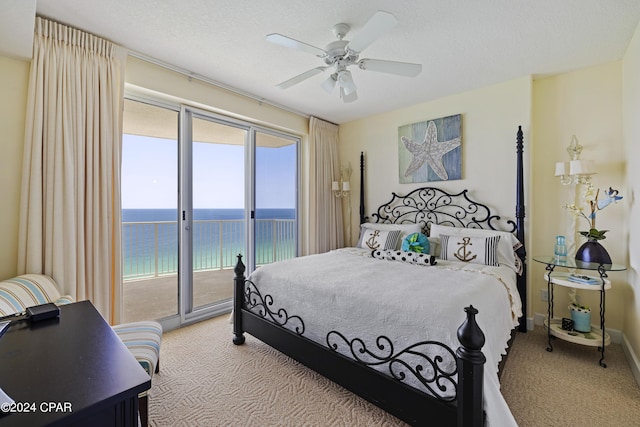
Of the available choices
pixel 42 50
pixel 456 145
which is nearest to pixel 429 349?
pixel 456 145

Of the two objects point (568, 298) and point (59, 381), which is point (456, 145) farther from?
point (59, 381)

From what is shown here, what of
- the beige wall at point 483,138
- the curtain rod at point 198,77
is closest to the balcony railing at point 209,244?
the curtain rod at point 198,77

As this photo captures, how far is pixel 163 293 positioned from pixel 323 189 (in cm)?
262

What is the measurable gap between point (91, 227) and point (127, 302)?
159 centimetres

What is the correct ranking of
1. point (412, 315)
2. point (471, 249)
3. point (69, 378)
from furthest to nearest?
point (471, 249), point (412, 315), point (69, 378)

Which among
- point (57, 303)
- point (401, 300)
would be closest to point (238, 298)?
→ point (57, 303)

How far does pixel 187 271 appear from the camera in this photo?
2986 millimetres

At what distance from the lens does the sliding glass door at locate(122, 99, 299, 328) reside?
2.88 metres

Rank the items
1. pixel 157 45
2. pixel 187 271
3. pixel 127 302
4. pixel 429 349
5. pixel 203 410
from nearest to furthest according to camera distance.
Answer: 1. pixel 429 349
2. pixel 203 410
3. pixel 157 45
4. pixel 187 271
5. pixel 127 302

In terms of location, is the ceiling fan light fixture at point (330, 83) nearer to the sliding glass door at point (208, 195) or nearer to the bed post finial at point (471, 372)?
the sliding glass door at point (208, 195)

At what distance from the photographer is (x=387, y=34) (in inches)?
85.7

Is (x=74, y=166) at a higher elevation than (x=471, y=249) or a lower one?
higher

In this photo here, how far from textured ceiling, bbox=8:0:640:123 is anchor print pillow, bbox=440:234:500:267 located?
170 centimetres

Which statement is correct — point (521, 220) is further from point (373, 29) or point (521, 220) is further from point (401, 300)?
point (373, 29)
